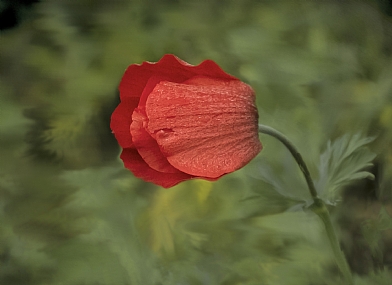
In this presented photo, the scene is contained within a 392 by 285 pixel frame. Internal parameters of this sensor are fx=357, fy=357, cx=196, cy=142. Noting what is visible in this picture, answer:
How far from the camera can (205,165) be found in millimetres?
237

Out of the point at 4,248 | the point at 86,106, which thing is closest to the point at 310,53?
the point at 86,106

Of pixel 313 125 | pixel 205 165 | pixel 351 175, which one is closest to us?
pixel 205 165

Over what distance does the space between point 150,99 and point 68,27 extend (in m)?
0.33

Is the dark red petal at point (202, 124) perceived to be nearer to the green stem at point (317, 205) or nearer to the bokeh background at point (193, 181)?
the green stem at point (317, 205)

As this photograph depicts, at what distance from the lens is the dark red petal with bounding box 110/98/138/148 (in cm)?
27

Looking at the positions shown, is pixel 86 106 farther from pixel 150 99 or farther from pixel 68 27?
pixel 150 99

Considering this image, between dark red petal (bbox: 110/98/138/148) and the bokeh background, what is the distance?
173 mm

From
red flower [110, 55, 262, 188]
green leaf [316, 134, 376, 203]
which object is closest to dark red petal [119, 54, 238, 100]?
red flower [110, 55, 262, 188]

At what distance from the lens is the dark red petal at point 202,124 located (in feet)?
0.77

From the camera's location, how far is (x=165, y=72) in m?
0.25

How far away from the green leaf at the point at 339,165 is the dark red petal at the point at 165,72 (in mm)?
171

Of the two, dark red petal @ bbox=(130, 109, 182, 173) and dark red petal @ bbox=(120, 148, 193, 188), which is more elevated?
dark red petal @ bbox=(130, 109, 182, 173)

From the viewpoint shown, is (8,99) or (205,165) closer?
(205,165)

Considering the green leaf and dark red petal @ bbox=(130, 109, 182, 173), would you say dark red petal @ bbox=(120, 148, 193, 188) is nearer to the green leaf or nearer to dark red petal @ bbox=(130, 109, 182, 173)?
dark red petal @ bbox=(130, 109, 182, 173)
